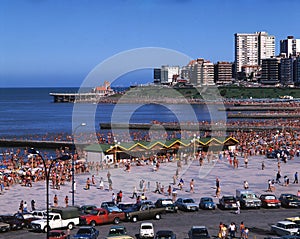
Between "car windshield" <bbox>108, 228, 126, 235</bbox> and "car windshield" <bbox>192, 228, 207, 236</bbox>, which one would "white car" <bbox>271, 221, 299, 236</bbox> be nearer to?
"car windshield" <bbox>192, 228, 207, 236</bbox>

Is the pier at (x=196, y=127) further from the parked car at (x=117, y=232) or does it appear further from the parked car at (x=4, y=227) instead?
the parked car at (x=117, y=232)

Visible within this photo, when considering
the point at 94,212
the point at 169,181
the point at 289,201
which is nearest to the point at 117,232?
the point at 94,212

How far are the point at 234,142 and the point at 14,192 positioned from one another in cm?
2190

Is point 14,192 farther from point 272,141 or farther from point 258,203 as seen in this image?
point 272,141

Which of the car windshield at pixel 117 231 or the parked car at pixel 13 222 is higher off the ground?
the car windshield at pixel 117 231

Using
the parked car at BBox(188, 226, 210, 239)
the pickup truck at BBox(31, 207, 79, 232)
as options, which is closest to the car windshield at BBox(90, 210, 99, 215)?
the pickup truck at BBox(31, 207, 79, 232)

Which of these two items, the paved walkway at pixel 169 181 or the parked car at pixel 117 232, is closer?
the parked car at pixel 117 232

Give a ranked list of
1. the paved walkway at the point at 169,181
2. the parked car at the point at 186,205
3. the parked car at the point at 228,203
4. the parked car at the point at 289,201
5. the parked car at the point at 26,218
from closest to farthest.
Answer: the parked car at the point at 26,218 < the parked car at the point at 186,205 < the parked car at the point at 228,203 < the parked car at the point at 289,201 < the paved walkway at the point at 169,181

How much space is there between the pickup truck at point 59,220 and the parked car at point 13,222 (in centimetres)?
61

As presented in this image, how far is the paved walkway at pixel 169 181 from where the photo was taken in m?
29.4

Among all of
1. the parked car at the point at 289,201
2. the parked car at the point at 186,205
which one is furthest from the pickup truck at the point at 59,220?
the parked car at the point at 289,201

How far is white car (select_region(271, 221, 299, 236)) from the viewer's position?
20.1 m

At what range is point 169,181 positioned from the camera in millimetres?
34281

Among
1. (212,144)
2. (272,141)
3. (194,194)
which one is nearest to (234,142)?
(212,144)
